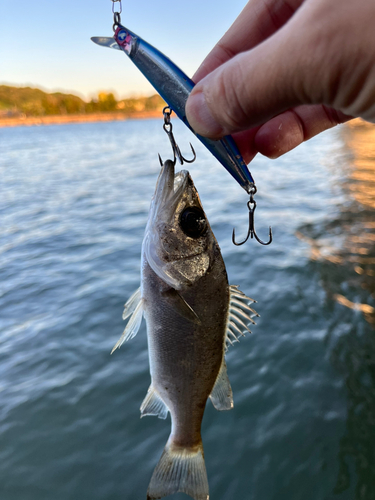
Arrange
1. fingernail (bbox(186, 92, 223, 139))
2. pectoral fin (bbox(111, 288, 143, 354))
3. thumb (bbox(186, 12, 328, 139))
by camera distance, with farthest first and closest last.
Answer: pectoral fin (bbox(111, 288, 143, 354)) → fingernail (bbox(186, 92, 223, 139)) → thumb (bbox(186, 12, 328, 139))

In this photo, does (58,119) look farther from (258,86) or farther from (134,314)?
(258,86)

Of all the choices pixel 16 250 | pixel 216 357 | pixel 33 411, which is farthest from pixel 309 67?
pixel 16 250

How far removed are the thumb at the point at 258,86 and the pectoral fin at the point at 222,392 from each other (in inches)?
54.0

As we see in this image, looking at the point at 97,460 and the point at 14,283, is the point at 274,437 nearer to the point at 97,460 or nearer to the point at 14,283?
the point at 97,460

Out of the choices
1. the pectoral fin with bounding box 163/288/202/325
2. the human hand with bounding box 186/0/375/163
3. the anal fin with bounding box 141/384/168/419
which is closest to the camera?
the human hand with bounding box 186/0/375/163

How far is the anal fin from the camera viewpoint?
2240 millimetres

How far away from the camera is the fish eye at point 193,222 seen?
2.08 metres

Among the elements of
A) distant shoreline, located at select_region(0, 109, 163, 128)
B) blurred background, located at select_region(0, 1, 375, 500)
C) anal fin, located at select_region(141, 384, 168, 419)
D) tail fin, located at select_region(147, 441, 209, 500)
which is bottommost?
distant shoreline, located at select_region(0, 109, 163, 128)

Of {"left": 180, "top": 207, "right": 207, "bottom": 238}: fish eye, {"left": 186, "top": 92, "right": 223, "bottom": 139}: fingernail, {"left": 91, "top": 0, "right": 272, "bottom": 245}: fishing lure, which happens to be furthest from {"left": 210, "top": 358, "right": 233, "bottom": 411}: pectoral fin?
{"left": 186, "top": 92, "right": 223, "bottom": 139}: fingernail

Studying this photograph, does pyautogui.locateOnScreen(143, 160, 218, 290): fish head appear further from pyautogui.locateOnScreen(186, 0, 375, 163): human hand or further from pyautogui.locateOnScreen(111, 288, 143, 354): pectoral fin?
pyautogui.locateOnScreen(186, 0, 375, 163): human hand

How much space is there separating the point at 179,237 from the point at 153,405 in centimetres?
105

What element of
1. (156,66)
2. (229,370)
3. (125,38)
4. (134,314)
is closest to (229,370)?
(229,370)

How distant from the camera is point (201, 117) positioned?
1.69 metres

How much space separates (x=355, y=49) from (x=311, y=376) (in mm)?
4448
